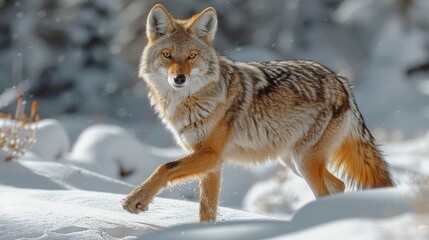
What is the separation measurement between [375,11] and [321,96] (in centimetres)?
1393

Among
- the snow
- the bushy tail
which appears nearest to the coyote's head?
the bushy tail

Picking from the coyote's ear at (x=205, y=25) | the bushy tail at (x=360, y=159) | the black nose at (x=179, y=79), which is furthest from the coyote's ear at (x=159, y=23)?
the bushy tail at (x=360, y=159)

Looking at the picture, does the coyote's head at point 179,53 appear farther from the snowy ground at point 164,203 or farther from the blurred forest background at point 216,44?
the blurred forest background at point 216,44

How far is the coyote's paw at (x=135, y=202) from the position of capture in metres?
4.69

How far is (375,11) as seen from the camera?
62.4ft

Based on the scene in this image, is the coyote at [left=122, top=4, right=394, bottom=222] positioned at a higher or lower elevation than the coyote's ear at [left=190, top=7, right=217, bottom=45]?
lower

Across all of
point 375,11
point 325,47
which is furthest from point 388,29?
point 325,47

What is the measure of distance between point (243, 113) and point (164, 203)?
1020 mm

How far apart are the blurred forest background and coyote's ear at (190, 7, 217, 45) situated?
1179 centimetres

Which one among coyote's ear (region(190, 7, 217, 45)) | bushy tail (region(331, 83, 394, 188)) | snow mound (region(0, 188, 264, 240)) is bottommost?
snow mound (region(0, 188, 264, 240))

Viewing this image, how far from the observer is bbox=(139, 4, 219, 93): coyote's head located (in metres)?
5.21

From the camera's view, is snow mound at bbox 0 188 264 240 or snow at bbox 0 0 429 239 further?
snow at bbox 0 0 429 239

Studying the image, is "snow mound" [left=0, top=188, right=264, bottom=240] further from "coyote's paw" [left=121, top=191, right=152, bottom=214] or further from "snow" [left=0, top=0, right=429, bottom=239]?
"snow" [left=0, top=0, right=429, bottom=239]

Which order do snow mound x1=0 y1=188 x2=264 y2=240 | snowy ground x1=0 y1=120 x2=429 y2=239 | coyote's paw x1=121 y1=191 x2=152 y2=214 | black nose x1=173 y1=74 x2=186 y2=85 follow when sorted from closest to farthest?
snowy ground x1=0 y1=120 x2=429 y2=239
snow mound x1=0 y1=188 x2=264 y2=240
coyote's paw x1=121 y1=191 x2=152 y2=214
black nose x1=173 y1=74 x2=186 y2=85
